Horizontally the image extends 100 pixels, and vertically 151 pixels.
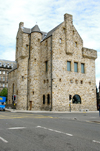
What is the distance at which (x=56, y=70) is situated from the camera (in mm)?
35156

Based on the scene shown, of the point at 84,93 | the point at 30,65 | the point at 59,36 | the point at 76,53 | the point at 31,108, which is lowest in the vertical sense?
the point at 31,108

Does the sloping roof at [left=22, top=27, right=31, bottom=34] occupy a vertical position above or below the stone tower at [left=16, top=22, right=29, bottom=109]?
above

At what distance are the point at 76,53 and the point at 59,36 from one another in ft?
17.4

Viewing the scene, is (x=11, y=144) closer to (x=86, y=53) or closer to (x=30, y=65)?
(x=30, y=65)

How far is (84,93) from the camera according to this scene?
3816 centimetres

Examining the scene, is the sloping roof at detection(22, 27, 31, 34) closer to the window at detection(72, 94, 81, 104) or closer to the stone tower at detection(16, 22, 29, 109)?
the stone tower at detection(16, 22, 29, 109)

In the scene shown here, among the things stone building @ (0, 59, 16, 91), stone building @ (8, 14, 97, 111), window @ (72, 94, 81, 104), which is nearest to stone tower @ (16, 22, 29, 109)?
stone building @ (8, 14, 97, 111)

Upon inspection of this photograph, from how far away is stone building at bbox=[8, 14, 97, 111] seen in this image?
35.2 metres

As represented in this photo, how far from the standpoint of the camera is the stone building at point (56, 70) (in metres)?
35.2

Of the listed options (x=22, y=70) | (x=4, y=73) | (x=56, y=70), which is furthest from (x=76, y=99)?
(x=4, y=73)

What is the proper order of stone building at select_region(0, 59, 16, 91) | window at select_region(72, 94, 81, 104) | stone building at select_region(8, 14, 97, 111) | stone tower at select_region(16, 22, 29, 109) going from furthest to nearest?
stone building at select_region(0, 59, 16, 91) → stone tower at select_region(16, 22, 29, 109) → window at select_region(72, 94, 81, 104) → stone building at select_region(8, 14, 97, 111)

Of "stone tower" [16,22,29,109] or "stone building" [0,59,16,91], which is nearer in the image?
"stone tower" [16,22,29,109]

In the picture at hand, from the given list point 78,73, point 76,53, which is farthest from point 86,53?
point 78,73

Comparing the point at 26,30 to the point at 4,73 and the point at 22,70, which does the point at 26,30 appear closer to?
the point at 22,70
